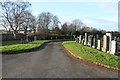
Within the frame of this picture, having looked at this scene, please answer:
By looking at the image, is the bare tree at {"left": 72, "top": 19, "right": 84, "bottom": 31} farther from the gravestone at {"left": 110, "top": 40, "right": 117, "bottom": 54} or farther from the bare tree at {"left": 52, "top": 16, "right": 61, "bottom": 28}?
the gravestone at {"left": 110, "top": 40, "right": 117, "bottom": 54}

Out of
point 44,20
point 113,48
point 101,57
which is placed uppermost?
point 44,20

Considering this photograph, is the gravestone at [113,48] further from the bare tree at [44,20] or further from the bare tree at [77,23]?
the bare tree at [77,23]

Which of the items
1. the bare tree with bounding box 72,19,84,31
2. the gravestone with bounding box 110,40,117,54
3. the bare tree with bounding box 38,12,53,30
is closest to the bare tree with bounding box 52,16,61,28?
the bare tree with bounding box 38,12,53,30

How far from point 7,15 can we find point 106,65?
3572 centimetres

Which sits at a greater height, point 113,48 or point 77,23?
point 77,23

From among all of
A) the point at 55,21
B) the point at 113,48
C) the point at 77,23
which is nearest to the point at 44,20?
the point at 55,21

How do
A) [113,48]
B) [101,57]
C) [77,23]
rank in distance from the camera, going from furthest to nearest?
1. [77,23]
2. [113,48]
3. [101,57]

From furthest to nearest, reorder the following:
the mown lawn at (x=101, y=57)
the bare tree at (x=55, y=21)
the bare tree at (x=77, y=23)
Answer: the bare tree at (x=77, y=23) < the bare tree at (x=55, y=21) < the mown lawn at (x=101, y=57)

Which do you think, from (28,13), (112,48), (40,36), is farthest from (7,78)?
(28,13)

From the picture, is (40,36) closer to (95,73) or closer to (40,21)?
(40,21)

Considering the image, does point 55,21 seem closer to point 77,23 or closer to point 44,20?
point 44,20

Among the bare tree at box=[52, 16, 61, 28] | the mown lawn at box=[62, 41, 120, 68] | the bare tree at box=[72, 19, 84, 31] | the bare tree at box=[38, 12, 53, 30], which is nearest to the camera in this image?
the mown lawn at box=[62, 41, 120, 68]

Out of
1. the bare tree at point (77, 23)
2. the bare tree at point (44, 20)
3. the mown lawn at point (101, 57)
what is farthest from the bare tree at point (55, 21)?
the mown lawn at point (101, 57)

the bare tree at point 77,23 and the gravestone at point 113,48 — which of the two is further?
the bare tree at point 77,23
